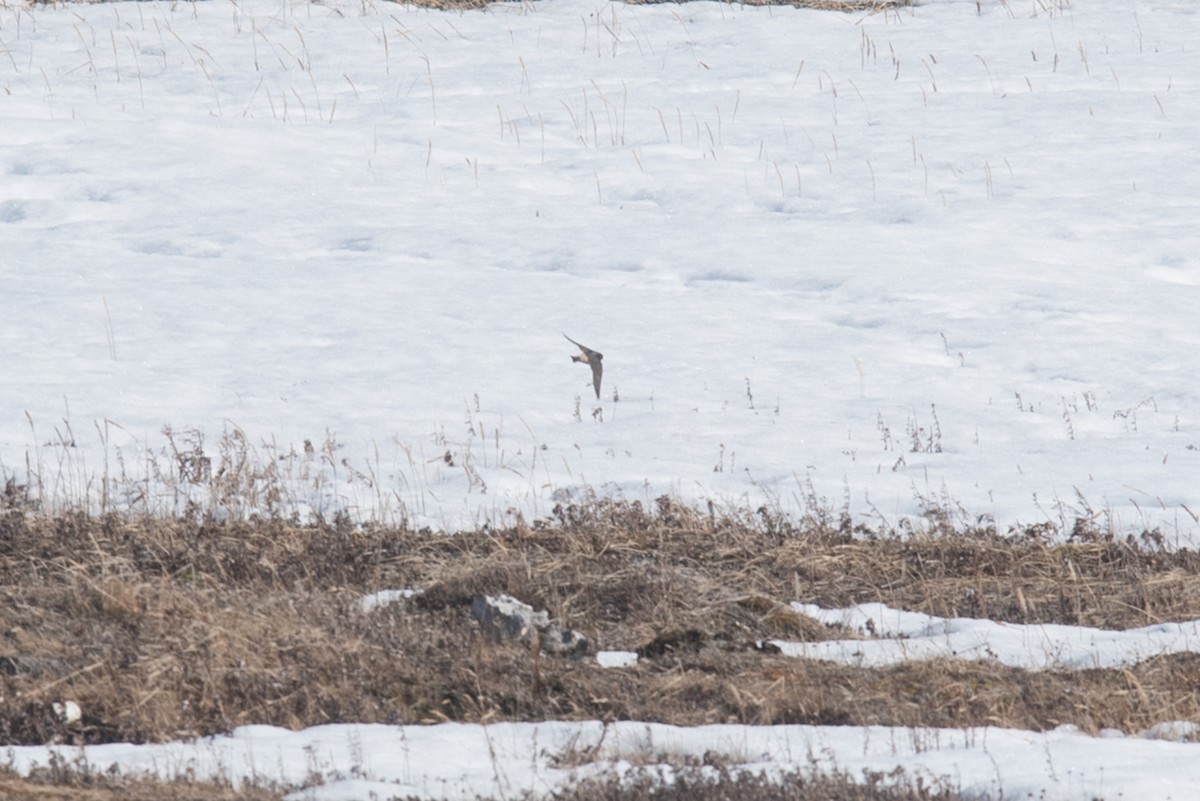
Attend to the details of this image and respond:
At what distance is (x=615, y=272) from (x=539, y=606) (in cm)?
573

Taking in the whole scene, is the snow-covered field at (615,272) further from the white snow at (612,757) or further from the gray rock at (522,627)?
the gray rock at (522,627)

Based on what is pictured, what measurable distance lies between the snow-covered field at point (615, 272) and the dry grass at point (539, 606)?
28 cm

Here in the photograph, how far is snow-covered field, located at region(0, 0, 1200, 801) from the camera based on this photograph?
750 cm

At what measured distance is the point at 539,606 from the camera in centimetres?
580

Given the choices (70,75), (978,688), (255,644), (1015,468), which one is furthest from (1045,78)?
(255,644)

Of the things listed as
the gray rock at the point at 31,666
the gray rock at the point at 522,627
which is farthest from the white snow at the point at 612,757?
the gray rock at the point at 522,627

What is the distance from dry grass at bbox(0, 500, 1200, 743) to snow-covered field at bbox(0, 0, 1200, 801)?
0.28 meters

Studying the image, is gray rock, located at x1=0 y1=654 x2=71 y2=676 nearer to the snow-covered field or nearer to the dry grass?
the dry grass

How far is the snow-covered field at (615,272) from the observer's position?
7.50 meters

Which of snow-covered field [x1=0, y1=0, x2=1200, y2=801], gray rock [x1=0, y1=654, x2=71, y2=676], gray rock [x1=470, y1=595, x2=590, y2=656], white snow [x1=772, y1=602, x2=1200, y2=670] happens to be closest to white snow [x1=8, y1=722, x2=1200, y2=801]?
snow-covered field [x1=0, y1=0, x2=1200, y2=801]

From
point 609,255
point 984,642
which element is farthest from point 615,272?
point 984,642

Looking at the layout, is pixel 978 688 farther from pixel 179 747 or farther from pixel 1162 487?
pixel 1162 487

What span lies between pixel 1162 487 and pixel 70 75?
12.4 m

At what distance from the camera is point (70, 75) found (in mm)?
14969
